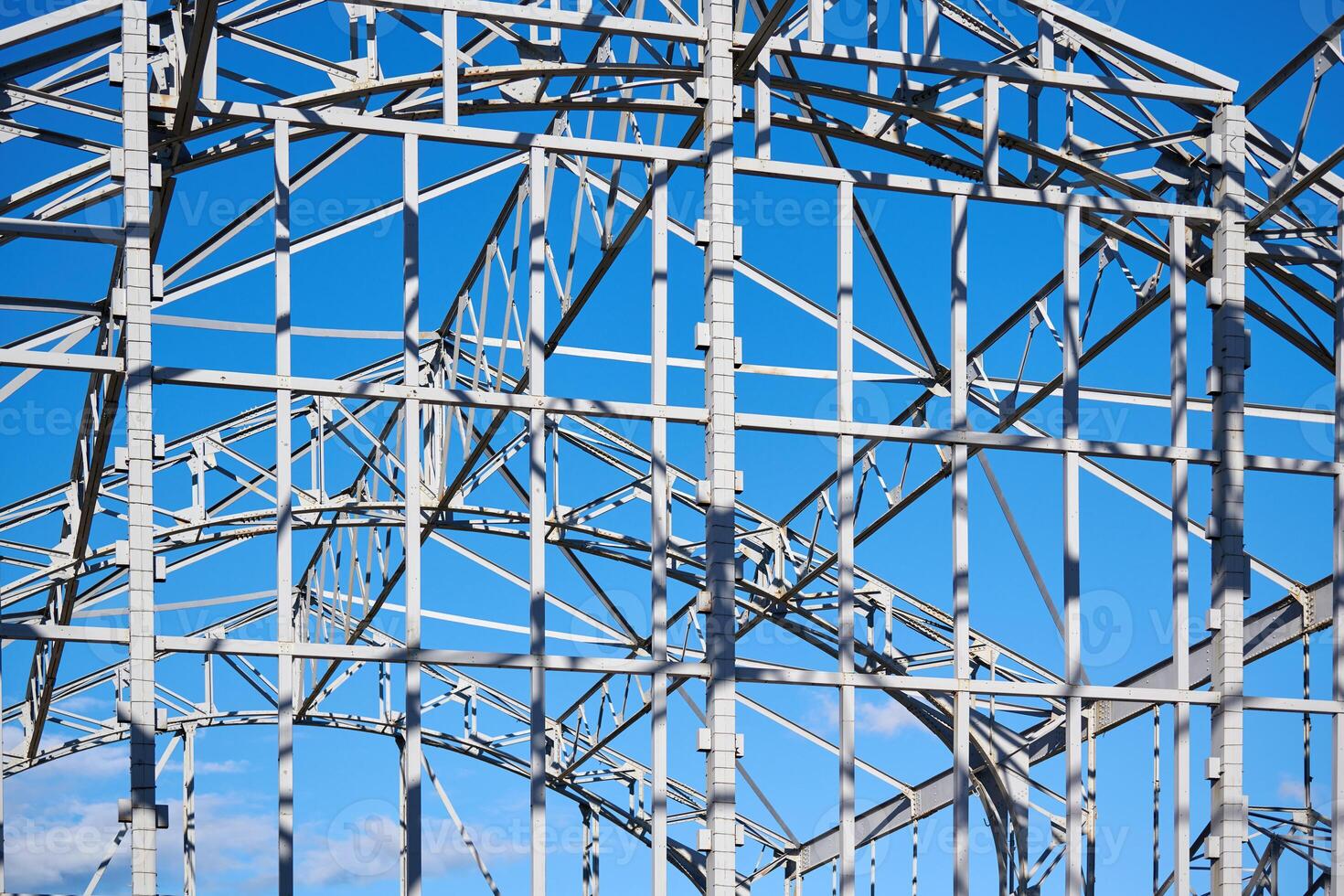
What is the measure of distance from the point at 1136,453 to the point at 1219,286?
7.10 feet

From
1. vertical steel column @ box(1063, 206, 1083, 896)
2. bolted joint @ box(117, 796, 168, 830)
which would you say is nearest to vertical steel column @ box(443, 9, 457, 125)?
vertical steel column @ box(1063, 206, 1083, 896)

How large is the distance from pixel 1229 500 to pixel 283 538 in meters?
9.08

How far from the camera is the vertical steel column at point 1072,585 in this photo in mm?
15703

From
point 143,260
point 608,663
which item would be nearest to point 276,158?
point 143,260

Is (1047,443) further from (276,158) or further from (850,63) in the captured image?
(276,158)

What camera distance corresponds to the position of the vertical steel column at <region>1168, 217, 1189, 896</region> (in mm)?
15977

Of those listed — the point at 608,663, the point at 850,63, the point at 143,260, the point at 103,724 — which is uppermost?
the point at 850,63

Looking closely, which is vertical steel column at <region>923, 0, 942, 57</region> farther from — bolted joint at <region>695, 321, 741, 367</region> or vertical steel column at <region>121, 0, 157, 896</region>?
vertical steel column at <region>121, 0, 157, 896</region>

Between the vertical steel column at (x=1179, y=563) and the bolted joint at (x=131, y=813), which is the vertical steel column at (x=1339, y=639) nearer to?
the vertical steel column at (x=1179, y=563)

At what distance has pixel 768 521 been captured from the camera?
24.6 m

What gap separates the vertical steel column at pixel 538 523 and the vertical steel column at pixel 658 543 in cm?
97

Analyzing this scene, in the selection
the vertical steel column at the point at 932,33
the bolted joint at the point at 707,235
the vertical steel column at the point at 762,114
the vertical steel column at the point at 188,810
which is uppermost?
the vertical steel column at the point at 932,33

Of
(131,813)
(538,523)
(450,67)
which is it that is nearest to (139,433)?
(131,813)

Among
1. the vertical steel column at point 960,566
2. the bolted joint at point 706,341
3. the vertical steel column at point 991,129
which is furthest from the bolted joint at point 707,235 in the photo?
the vertical steel column at point 991,129
